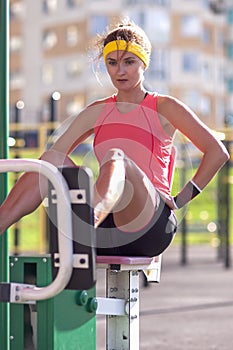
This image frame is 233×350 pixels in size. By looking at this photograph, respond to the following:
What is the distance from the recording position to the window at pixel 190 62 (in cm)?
4788

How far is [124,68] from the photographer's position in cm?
369

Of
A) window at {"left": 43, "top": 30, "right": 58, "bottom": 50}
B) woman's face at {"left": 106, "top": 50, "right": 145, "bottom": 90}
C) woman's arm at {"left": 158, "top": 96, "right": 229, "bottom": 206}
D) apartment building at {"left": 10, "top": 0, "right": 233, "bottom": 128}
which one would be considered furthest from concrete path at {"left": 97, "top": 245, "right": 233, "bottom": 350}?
window at {"left": 43, "top": 30, "right": 58, "bottom": 50}

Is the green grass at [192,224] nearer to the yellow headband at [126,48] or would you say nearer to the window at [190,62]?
the yellow headband at [126,48]

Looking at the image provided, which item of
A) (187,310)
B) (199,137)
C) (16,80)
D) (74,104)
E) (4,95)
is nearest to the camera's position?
(199,137)

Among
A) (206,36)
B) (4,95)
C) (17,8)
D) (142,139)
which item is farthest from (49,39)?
(142,139)

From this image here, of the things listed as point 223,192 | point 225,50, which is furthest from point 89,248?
point 225,50

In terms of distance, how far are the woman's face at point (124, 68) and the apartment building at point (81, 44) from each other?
1675 inches

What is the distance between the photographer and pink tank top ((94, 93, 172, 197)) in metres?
3.61

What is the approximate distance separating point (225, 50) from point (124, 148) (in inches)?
1976

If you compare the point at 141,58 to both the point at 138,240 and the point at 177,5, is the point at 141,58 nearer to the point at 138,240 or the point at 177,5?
the point at 138,240

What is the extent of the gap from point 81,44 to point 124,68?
144 feet

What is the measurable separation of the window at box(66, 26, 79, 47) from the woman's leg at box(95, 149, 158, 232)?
44.2 meters

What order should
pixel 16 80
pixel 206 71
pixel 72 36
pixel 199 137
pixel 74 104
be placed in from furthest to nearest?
1. pixel 206 71
2. pixel 16 80
3. pixel 72 36
4. pixel 74 104
5. pixel 199 137

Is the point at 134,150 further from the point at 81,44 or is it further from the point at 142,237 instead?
the point at 81,44
